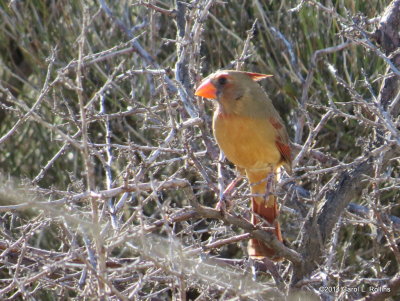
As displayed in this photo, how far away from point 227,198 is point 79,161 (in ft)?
8.41

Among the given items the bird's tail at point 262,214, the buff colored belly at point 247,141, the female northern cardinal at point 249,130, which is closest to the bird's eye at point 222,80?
the female northern cardinal at point 249,130

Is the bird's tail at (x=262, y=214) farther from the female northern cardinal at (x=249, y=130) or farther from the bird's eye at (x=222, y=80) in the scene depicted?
the bird's eye at (x=222, y=80)

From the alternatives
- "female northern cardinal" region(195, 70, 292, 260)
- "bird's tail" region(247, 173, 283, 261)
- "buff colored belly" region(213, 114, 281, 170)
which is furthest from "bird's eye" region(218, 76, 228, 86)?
"bird's tail" region(247, 173, 283, 261)

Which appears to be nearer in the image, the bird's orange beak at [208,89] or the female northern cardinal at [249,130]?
the bird's orange beak at [208,89]

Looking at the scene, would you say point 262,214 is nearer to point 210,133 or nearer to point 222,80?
point 210,133

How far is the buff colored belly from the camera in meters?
3.41

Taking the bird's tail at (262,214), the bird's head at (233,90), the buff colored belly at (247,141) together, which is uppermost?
the bird's head at (233,90)

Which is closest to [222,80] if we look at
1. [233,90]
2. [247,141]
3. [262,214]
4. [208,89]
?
[233,90]

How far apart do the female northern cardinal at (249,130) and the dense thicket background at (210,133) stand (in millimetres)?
72

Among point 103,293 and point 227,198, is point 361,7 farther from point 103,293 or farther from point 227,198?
point 103,293

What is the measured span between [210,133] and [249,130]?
204 millimetres

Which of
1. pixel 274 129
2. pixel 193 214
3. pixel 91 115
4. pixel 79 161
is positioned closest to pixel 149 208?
pixel 79 161

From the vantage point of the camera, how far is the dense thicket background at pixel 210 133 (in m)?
2.98

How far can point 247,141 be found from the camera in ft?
11.4
